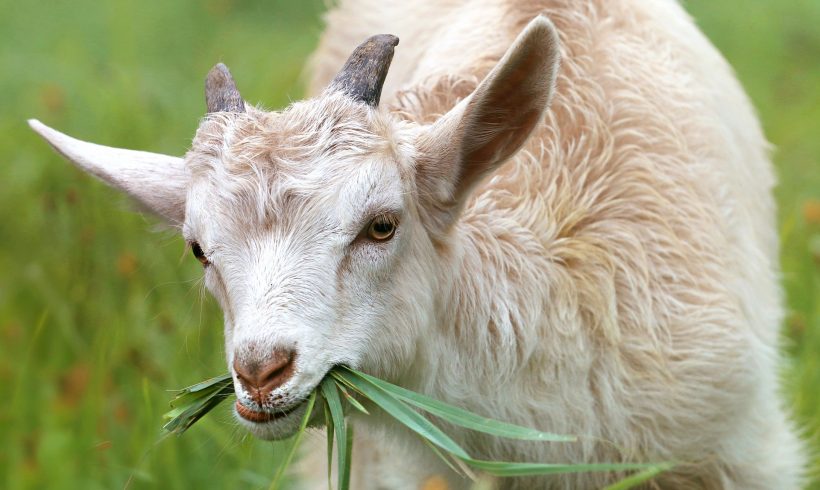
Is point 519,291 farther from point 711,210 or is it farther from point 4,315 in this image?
point 4,315

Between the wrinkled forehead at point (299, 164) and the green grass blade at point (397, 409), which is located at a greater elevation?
the wrinkled forehead at point (299, 164)

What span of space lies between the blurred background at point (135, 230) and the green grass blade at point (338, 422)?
1.94 feet

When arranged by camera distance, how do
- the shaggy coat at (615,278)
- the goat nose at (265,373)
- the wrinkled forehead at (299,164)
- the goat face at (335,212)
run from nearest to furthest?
the goat nose at (265,373) < the goat face at (335,212) < the wrinkled forehead at (299,164) < the shaggy coat at (615,278)

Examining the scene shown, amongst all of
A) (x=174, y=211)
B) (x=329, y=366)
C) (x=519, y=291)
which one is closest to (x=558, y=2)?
(x=519, y=291)

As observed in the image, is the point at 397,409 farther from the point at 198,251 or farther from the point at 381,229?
the point at 198,251

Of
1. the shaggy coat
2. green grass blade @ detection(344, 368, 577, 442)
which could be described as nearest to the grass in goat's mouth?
green grass blade @ detection(344, 368, 577, 442)

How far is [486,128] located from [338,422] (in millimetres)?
993

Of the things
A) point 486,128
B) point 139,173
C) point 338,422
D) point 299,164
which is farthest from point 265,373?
point 139,173

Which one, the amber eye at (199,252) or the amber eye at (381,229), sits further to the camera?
the amber eye at (199,252)

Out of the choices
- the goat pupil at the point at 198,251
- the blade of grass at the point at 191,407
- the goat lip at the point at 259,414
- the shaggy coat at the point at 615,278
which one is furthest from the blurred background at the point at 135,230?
the shaggy coat at the point at 615,278

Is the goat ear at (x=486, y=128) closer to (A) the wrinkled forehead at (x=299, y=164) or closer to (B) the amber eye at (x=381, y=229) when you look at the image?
(A) the wrinkled forehead at (x=299, y=164)

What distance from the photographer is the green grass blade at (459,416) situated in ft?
11.8

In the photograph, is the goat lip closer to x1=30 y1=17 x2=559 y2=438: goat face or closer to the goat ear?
x1=30 y1=17 x2=559 y2=438: goat face

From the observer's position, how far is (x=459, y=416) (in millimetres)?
3709
